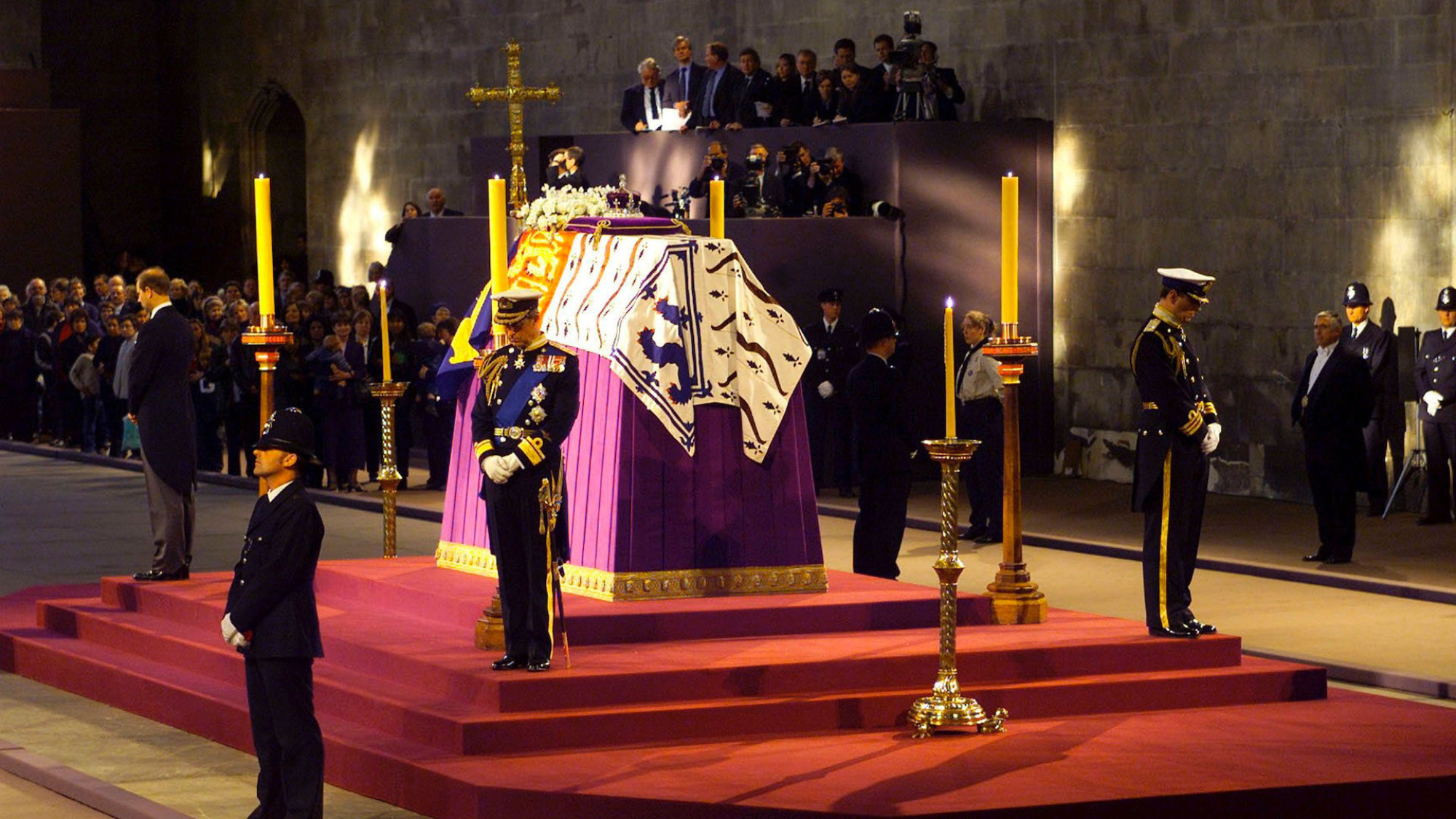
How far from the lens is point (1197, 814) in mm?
9172

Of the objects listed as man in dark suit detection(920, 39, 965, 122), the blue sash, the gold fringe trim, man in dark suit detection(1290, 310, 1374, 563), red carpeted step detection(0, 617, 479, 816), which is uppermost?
man in dark suit detection(920, 39, 965, 122)

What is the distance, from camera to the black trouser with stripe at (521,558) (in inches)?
414

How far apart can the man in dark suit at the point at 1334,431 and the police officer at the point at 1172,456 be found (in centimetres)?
465

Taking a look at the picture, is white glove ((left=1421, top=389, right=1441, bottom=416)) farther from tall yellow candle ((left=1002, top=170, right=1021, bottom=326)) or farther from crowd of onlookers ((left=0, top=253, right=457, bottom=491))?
crowd of onlookers ((left=0, top=253, right=457, bottom=491))

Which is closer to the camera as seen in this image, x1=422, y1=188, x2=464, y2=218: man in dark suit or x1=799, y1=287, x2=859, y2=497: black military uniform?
x1=799, y1=287, x2=859, y2=497: black military uniform

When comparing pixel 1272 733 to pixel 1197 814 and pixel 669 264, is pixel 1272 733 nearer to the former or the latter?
pixel 1197 814

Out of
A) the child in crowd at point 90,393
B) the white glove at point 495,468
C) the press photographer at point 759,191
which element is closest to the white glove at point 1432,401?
the press photographer at point 759,191

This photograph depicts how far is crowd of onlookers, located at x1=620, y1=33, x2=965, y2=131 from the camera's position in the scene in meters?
21.3

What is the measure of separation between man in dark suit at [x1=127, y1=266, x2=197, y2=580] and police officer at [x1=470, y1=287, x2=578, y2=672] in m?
3.60

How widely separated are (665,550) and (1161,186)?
1022 cm

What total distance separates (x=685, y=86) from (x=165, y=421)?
10.5 metres

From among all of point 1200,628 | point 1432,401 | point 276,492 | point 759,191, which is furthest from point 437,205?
point 276,492

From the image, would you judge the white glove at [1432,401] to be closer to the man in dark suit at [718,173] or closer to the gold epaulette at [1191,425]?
the gold epaulette at [1191,425]

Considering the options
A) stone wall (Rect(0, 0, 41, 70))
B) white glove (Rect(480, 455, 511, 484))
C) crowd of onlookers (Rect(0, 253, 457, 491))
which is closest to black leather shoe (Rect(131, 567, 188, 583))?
white glove (Rect(480, 455, 511, 484))
